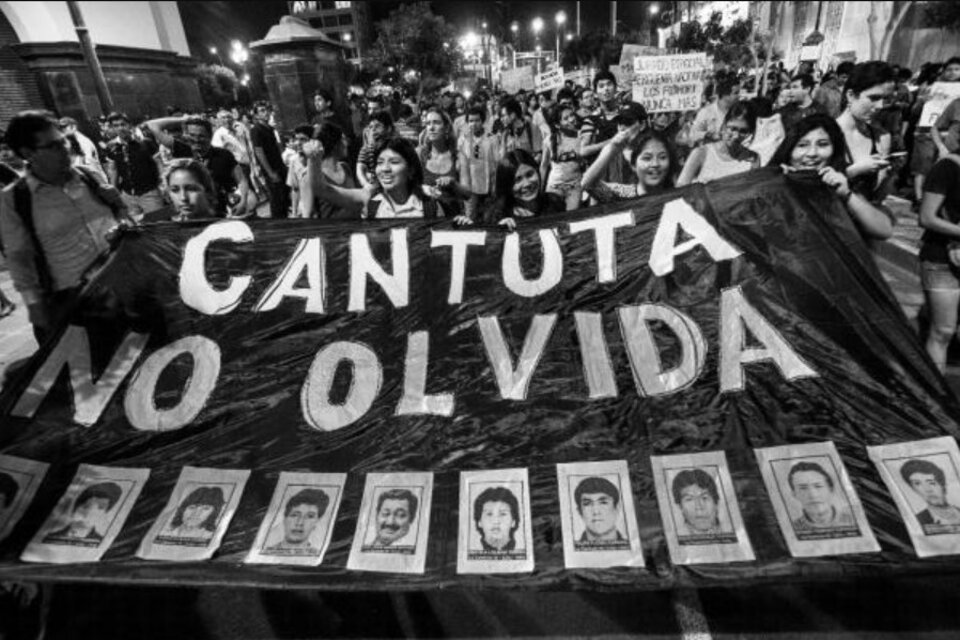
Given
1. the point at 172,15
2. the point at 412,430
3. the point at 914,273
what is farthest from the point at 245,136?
the point at 172,15

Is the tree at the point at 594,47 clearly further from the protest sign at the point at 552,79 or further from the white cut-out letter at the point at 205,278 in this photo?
the white cut-out letter at the point at 205,278

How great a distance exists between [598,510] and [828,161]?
2241mm

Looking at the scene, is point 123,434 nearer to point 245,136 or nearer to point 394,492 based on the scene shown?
point 394,492

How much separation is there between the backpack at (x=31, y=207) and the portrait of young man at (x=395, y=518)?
281cm

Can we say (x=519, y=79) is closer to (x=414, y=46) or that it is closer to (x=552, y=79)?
(x=552, y=79)

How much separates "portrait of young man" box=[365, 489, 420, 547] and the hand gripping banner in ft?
0.03

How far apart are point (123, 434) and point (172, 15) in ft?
76.6

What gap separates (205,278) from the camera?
2.87 m

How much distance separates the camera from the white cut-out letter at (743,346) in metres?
2.29

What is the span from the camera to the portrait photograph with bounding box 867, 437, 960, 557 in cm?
184

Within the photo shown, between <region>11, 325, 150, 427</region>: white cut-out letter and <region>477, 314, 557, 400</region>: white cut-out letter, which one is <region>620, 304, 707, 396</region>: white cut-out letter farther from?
<region>11, 325, 150, 427</region>: white cut-out letter

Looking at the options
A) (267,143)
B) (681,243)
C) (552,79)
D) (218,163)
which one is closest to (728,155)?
(681,243)

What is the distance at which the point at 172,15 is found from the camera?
65.1ft

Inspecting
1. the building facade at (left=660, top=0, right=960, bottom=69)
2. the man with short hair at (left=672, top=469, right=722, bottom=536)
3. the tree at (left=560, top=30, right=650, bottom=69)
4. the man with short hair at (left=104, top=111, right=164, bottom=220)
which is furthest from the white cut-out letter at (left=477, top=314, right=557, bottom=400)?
the tree at (left=560, top=30, right=650, bottom=69)
